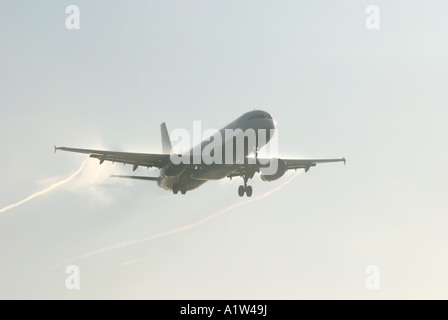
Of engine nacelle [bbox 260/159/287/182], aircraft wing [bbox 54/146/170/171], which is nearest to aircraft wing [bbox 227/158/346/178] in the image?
engine nacelle [bbox 260/159/287/182]

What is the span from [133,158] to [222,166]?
10620 millimetres

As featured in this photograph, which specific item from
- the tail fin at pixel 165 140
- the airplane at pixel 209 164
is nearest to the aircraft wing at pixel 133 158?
the airplane at pixel 209 164

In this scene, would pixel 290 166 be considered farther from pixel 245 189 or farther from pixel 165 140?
pixel 165 140

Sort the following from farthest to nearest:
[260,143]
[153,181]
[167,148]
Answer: [167,148] → [153,181] → [260,143]

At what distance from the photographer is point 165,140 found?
11038 cm

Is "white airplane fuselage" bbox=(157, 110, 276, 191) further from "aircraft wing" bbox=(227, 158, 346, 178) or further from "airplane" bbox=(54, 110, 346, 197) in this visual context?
"aircraft wing" bbox=(227, 158, 346, 178)

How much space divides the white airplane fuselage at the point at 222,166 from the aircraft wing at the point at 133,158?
5.02ft
